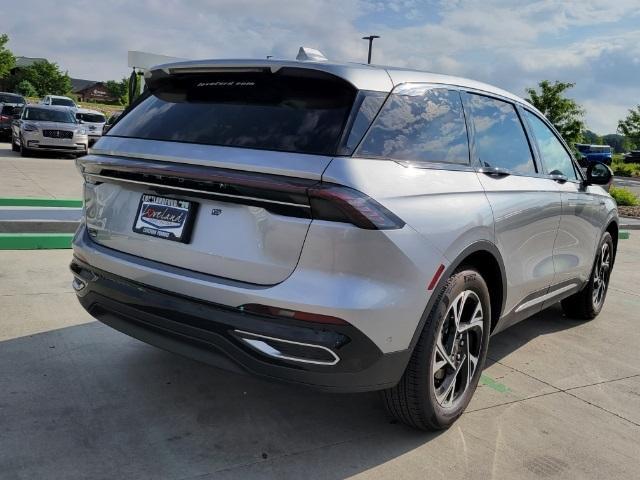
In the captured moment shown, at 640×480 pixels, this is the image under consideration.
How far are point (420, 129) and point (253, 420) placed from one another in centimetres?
167

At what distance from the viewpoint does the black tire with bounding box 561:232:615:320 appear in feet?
17.6

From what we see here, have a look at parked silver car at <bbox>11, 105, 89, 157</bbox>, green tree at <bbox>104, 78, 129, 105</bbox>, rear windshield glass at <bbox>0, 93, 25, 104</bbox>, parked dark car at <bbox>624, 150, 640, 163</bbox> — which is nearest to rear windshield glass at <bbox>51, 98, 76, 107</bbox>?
rear windshield glass at <bbox>0, 93, 25, 104</bbox>

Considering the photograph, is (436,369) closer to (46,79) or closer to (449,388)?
(449,388)

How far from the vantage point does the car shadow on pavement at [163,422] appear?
2697 mm

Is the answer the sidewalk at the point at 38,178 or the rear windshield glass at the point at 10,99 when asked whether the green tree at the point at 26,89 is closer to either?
the rear windshield glass at the point at 10,99

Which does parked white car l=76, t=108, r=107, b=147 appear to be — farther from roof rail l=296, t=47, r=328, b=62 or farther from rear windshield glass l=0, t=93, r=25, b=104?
roof rail l=296, t=47, r=328, b=62

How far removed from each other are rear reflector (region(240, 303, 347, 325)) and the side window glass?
1.53 metres

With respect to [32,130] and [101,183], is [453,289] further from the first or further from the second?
[32,130]

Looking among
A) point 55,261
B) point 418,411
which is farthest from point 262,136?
point 55,261

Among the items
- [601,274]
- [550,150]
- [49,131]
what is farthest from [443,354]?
[49,131]

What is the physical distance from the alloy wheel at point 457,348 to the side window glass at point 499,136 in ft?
2.74

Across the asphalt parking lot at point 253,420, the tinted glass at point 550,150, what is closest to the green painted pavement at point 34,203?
the asphalt parking lot at point 253,420

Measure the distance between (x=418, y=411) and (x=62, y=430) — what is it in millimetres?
1667

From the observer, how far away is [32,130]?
18031 millimetres
